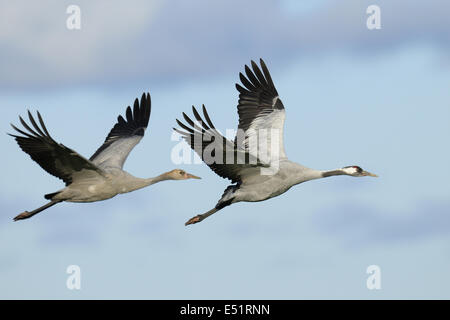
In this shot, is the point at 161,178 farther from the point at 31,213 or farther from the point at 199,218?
the point at 31,213

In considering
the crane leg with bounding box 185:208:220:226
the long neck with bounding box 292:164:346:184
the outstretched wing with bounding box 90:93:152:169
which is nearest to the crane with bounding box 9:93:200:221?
the outstretched wing with bounding box 90:93:152:169

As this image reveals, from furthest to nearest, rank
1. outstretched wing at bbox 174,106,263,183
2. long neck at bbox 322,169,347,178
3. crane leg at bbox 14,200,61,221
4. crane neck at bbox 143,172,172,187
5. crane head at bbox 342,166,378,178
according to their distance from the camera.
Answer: crane leg at bbox 14,200,61,221 → crane neck at bbox 143,172,172,187 → crane head at bbox 342,166,378,178 → long neck at bbox 322,169,347,178 → outstretched wing at bbox 174,106,263,183

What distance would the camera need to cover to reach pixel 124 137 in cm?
2264

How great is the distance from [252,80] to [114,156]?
3.35 meters

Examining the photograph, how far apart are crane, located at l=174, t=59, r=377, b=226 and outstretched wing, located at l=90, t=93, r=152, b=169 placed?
8.35ft

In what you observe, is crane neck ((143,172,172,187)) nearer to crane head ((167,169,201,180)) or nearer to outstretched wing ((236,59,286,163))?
crane head ((167,169,201,180))

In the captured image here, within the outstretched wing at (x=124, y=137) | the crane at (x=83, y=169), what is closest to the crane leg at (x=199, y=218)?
the crane at (x=83, y=169)

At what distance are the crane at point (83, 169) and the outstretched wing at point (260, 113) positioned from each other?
60.2 inches

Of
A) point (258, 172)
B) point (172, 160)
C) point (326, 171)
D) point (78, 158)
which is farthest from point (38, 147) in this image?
point (326, 171)

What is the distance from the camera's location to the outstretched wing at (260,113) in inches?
784

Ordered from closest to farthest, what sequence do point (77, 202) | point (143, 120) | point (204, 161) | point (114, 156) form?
point (204, 161) < point (77, 202) < point (114, 156) < point (143, 120)

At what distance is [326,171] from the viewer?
64.8 feet

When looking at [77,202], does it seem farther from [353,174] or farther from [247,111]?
[353,174]

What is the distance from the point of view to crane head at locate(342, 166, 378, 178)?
20.0 m
